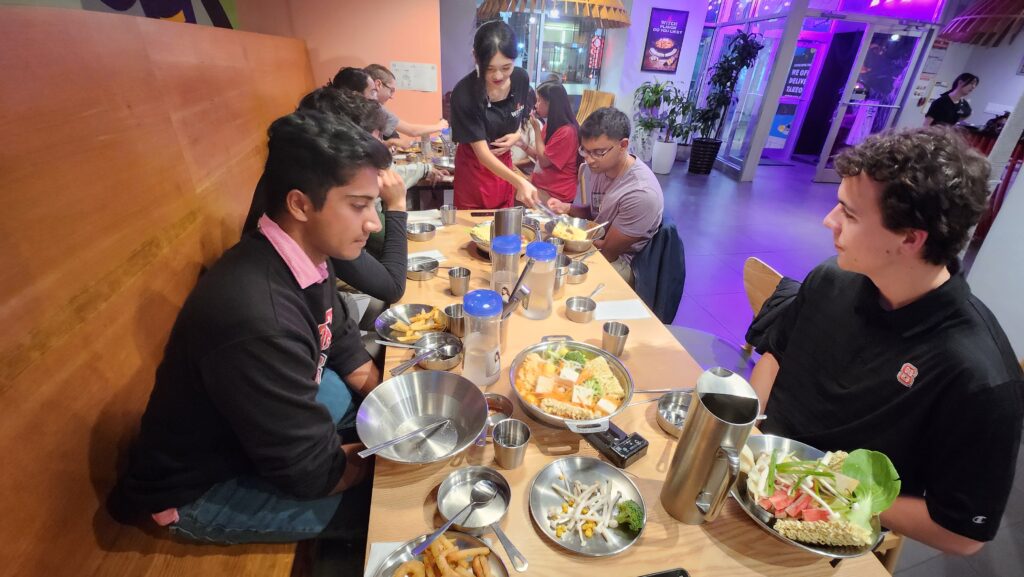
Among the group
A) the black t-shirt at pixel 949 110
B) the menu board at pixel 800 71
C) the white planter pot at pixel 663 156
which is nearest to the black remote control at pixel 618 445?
the white planter pot at pixel 663 156

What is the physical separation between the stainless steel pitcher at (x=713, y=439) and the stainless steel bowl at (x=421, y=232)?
199 cm

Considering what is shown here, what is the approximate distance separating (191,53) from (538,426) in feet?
7.72

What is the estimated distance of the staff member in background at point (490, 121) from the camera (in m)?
2.79

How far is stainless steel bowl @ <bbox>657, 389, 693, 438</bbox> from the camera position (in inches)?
51.9

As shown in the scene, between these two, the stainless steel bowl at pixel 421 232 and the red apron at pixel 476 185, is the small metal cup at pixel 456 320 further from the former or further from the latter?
the red apron at pixel 476 185

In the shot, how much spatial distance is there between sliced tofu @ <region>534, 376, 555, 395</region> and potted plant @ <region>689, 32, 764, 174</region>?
8365 mm

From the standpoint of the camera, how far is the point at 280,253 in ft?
4.08

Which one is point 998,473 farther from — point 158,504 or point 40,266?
point 40,266

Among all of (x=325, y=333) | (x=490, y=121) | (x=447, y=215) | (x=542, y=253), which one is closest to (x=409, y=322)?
(x=325, y=333)

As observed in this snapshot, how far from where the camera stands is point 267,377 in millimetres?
1080

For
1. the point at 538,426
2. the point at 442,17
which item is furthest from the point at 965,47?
the point at 538,426

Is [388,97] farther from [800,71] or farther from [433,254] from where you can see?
[800,71]

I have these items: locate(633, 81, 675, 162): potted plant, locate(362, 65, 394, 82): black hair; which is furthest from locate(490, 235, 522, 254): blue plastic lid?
locate(633, 81, 675, 162): potted plant

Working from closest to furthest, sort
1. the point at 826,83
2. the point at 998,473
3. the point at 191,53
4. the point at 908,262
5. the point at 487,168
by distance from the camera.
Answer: the point at 998,473 → the point at 908,262 → the point at 191,53 → the point at 487,168 → the point at 826,83
